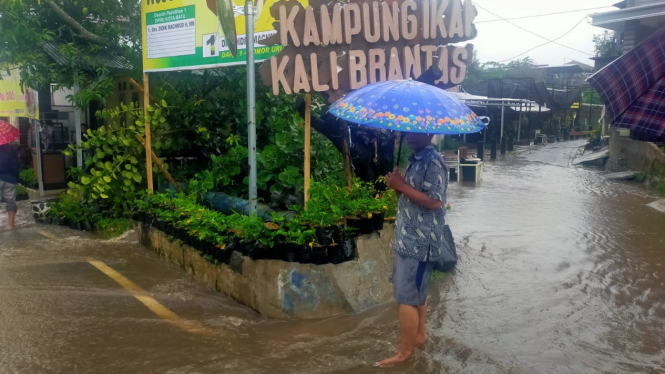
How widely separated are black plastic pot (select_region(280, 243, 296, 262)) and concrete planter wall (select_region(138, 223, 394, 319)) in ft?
0.17

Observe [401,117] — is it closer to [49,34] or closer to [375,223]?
[375,223]

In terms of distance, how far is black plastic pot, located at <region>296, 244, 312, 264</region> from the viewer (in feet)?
16.0

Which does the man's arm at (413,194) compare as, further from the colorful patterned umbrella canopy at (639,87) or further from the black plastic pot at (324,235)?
the colorful patterned umbrella canopy at (639,87)

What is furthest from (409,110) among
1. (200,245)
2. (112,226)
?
(112,226)

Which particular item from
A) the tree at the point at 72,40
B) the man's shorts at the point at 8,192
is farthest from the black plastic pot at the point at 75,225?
the tree at the point at 72,40

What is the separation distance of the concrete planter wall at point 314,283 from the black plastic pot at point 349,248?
0.18ft

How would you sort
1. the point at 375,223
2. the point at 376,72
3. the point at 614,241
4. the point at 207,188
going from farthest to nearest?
the point at 614,241
the point at 207,188
the point at 376,72
the point at 375,223

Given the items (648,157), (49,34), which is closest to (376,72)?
(49,34)

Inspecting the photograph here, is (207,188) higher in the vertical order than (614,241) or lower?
higher

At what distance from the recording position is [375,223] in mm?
5328

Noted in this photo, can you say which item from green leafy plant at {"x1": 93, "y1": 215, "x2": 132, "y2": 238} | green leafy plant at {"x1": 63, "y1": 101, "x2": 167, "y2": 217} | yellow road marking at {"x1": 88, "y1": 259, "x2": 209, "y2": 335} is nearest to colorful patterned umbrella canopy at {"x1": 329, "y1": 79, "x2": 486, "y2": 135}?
yellow road marking at {"x1": 88, "y1": 259, "x2": 209, "y2": 335}

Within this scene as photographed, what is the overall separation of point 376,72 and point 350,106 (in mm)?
1740

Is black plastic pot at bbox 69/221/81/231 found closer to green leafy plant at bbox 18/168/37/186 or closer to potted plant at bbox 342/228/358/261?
green leafy plant at bbox 18/168/37/186

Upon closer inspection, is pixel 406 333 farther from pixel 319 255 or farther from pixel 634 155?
pixel 634 155
